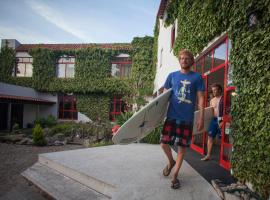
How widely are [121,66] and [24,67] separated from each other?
9846 mm

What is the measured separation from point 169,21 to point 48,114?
15.9m

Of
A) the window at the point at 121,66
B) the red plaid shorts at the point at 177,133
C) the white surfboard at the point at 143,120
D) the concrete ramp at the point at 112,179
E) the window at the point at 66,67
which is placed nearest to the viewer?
the concrete ramp at the point at 112,179

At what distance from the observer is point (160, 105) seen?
143 inches

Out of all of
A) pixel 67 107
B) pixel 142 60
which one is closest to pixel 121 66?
pixel 142 60

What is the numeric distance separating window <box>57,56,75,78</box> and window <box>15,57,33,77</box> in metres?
2.97

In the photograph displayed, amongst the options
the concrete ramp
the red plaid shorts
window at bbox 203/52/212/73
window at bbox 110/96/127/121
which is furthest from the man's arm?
window at bbox 110/96/127/121

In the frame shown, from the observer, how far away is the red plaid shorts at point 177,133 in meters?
3.32

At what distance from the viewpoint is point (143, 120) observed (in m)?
3.63

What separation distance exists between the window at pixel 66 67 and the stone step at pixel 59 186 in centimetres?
1829

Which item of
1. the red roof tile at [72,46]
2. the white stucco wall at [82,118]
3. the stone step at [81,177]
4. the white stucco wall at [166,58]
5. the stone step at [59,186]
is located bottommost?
the white stucco wall at [82,118]

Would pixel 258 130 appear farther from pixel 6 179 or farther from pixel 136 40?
pixel 136 40

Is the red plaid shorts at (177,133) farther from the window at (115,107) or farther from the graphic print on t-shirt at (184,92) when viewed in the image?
the window at (115,107)

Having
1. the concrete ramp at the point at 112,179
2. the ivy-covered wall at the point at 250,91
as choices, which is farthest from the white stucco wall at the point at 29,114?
the ivy-covered wall at the point at 250,91

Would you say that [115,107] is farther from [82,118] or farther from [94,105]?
[82,118]
